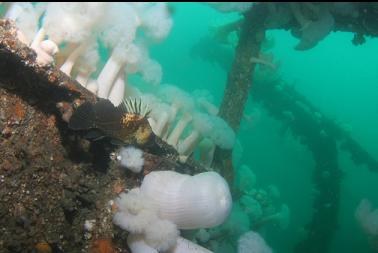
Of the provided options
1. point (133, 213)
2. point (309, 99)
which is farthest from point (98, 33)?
point (309, 99)

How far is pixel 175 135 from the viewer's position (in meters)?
4.66

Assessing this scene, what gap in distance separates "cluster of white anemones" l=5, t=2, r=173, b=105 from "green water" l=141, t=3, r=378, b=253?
524mm

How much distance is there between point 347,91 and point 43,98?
8838cm

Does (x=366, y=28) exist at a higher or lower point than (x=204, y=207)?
higher

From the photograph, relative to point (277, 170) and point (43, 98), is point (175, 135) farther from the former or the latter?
point (277, 170)

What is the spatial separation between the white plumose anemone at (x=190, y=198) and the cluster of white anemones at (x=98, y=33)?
55.6 inches

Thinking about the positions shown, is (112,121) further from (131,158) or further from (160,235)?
(160,235)

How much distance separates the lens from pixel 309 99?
2420 centimetres

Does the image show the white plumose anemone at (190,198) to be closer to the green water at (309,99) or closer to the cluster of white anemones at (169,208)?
the cluster of white anemones at (169,208)

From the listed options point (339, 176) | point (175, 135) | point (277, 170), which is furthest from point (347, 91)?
point (175, 135)

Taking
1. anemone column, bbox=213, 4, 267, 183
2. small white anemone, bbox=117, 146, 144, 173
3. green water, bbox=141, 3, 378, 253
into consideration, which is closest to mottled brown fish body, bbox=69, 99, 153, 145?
small white anemone, bbox=117, 146, 144, 173

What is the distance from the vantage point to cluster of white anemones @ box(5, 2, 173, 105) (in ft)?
11.1

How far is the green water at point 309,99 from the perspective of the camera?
2173 cm

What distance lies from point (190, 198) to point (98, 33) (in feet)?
6.88
